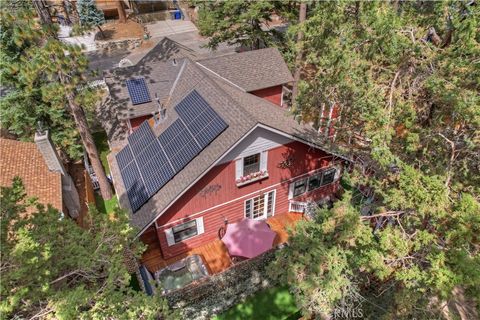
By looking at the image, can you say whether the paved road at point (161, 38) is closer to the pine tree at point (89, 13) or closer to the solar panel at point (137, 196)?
the pine tree at point (89, 13)

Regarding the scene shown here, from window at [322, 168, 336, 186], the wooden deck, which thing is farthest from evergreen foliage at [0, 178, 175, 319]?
window at [322, 168, 336, 186]

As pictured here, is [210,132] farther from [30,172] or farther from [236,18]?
[236,18]

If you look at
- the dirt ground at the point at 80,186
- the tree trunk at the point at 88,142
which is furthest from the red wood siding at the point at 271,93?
the dirt ground at the point at 80,186

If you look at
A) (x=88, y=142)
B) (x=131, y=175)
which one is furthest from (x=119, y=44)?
(x=131, y=175)

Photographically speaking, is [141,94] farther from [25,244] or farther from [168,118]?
[25,244]

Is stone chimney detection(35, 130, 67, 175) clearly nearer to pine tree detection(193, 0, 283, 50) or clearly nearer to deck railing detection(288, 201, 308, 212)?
deck railing detection(288, 201, 308, 212)
